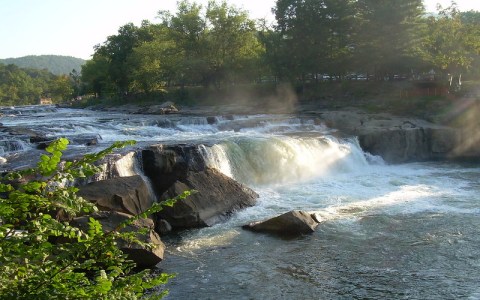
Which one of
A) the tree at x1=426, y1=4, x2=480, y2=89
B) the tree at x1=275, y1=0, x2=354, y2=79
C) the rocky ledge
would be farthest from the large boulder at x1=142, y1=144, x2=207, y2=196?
the tree at x1=275, y1=0, x2=354, y2=79

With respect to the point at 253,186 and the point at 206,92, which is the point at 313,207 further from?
the point at 206,92

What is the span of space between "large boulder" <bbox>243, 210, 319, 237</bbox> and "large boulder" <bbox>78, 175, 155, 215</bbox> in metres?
3.79

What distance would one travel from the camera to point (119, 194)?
13.9 metres

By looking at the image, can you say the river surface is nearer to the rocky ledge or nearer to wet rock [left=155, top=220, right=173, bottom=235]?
wet rock [left=155, top=220, right=173, bottom=235]

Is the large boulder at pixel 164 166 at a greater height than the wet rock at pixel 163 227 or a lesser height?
greater

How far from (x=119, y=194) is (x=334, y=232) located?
22.5 feet

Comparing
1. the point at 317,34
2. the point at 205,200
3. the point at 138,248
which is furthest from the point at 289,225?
the point at 317,34

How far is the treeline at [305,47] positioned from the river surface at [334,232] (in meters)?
16.3

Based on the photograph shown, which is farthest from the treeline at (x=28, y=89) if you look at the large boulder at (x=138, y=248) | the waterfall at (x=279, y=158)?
the large boulder at (x=138, y=248)

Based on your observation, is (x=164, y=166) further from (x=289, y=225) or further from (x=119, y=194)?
(x=289, y=225)

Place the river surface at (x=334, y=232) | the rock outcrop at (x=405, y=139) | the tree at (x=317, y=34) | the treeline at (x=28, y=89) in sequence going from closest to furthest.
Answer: the river surface at (x=334, y=232), the rock outcrop at (x=405, y=139), the tree at (x=317, y=34), the treeline at (x=28, y=89)

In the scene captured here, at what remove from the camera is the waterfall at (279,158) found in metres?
21.1

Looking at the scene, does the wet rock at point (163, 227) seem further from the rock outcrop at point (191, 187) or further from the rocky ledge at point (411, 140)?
the rocky ledge at point (411, 140)

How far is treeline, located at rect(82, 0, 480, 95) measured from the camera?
127ft
